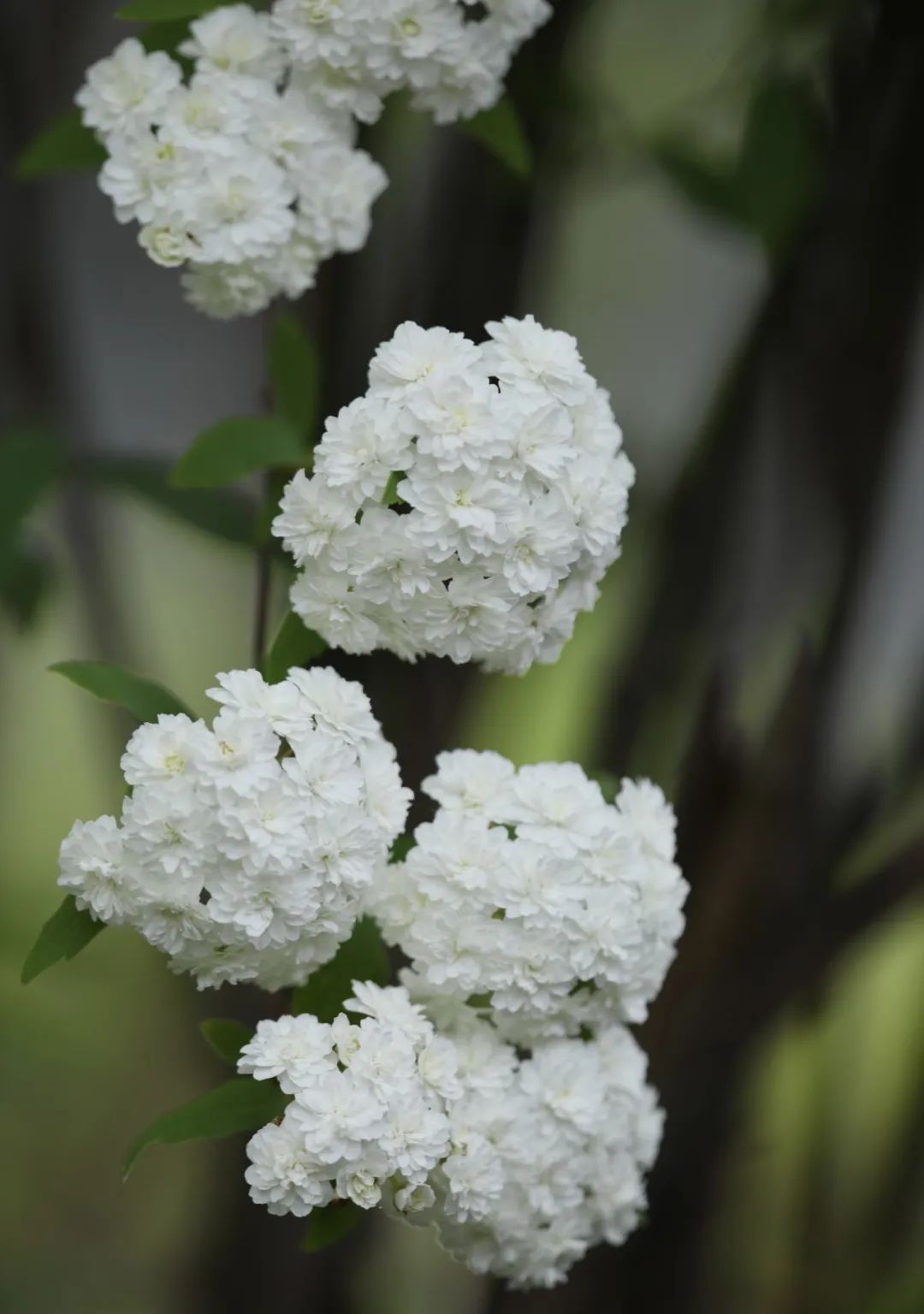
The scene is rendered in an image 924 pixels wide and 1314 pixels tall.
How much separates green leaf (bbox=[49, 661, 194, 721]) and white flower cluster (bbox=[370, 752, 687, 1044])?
20 centimetres

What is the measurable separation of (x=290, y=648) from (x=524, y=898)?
9.8 inches

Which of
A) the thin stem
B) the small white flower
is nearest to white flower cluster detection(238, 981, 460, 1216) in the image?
the thin stem

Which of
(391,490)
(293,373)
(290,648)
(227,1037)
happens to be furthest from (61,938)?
(293,373)

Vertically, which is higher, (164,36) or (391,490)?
(164,36)

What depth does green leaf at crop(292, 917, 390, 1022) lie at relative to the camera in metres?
1.03

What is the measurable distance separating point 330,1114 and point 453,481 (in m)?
0.41

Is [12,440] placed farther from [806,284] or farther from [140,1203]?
[140,1203]

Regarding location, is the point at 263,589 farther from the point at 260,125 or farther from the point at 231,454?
the point at 260,125

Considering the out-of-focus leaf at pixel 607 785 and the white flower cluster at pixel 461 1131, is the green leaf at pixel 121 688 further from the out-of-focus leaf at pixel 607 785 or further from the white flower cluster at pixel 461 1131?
the out-of-focus leaf at pixel 607 785

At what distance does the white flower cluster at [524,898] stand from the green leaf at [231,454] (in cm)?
28

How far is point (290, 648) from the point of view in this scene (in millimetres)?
1032

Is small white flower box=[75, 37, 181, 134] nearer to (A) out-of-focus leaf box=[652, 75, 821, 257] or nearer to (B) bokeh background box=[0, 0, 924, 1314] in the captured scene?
(B) bokeh background box=[0, 0, 924, 1314]

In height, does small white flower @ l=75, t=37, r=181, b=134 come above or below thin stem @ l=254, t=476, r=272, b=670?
above

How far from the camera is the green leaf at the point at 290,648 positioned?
1028mm
